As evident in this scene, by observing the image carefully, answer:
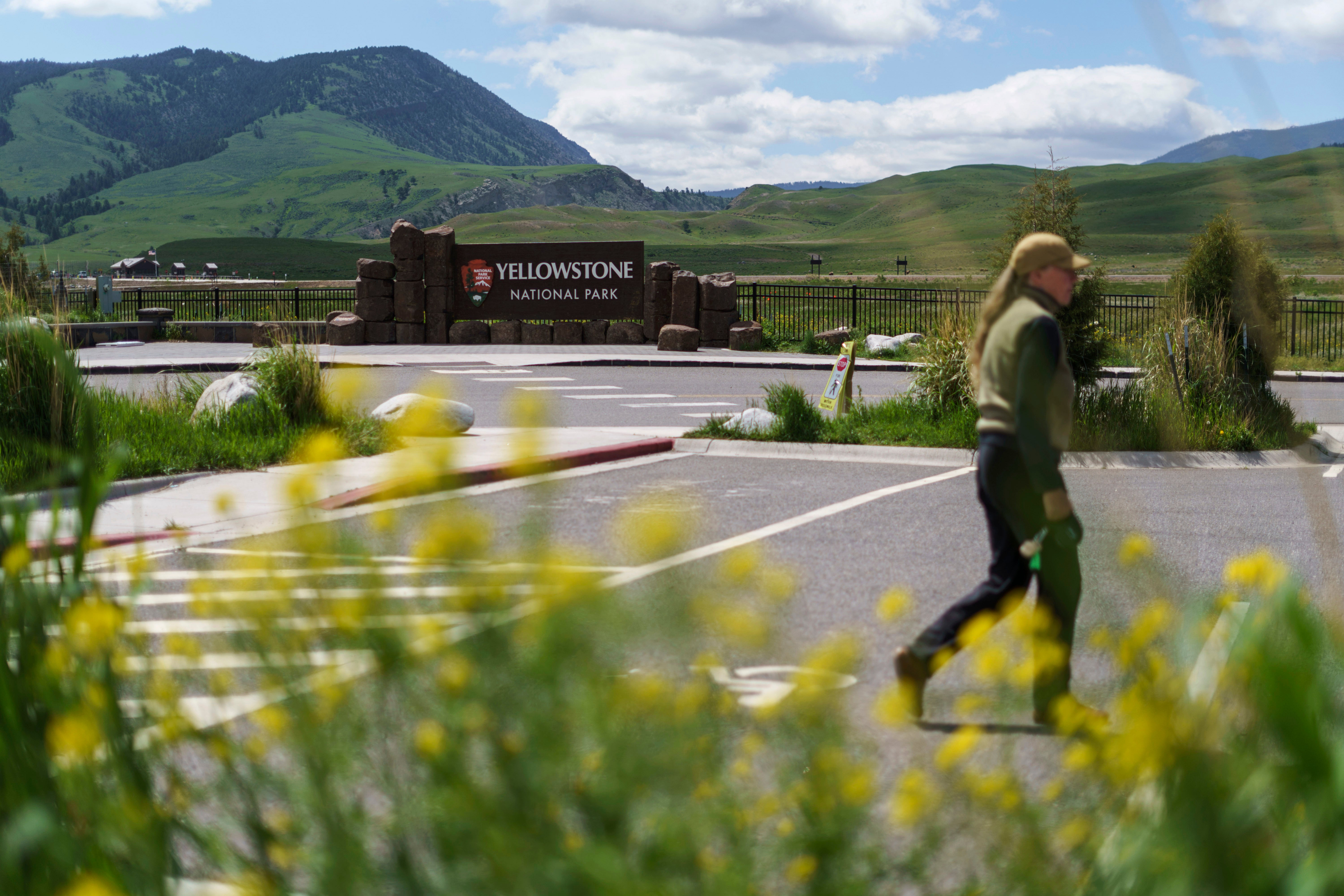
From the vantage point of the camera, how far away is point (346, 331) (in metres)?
30.4

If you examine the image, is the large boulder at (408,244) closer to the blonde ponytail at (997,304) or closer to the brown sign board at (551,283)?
the brown sign board at (551,283)

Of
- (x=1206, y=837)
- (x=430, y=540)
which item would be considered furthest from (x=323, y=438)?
(x=1206, y=837)

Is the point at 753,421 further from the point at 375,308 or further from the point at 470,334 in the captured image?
the point at 375,308

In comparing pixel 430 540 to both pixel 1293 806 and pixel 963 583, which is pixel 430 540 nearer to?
pixel 1293 806

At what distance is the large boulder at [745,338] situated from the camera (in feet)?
97.8

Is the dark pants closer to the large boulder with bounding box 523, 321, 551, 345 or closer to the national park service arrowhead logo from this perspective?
the large boulder with bounding box 523, 321, 551, 345

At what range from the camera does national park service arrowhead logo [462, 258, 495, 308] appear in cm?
3075

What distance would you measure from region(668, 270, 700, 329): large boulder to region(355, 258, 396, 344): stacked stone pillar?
693 centimetres

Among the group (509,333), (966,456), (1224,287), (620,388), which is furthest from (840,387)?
(509,333)

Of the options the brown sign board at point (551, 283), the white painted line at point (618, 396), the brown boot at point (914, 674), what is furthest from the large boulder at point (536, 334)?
the brown boot at point (914, 674)

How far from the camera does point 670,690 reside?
2.07 metres

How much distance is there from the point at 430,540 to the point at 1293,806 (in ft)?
4.31

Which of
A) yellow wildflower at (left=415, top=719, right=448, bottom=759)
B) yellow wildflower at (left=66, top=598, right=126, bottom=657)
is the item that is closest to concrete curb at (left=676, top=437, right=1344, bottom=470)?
yellow wildflower at (left=66, top=598, right=126, bottom=657)

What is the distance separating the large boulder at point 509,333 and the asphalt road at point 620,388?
17.9 feet
